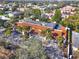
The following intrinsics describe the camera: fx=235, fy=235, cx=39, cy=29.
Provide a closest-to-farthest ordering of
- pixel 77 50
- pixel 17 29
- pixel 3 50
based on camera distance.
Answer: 1. pixel 3 50
2. pixel 77 50
3. pixel 17 29

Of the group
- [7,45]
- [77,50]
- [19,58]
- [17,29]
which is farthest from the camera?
[17,29]

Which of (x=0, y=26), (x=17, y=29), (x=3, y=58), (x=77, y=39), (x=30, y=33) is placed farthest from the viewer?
(x=0, y=26)

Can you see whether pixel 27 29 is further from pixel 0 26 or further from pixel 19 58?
pixel 19 58

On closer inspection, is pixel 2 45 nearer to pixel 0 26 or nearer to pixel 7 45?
pixel 7 45

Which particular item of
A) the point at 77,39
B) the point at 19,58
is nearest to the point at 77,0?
the point at 77,39

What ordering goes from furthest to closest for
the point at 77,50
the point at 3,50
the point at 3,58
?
1. the point at 77,50
2. the point at 3,50
3. the point at 3,58

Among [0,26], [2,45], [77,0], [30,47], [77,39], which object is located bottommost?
[77,0]

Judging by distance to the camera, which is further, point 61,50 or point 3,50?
point 61,50

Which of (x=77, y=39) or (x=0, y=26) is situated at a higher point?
(x=77, y=39)

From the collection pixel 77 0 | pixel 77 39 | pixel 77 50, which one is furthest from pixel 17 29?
pixel 77 0
